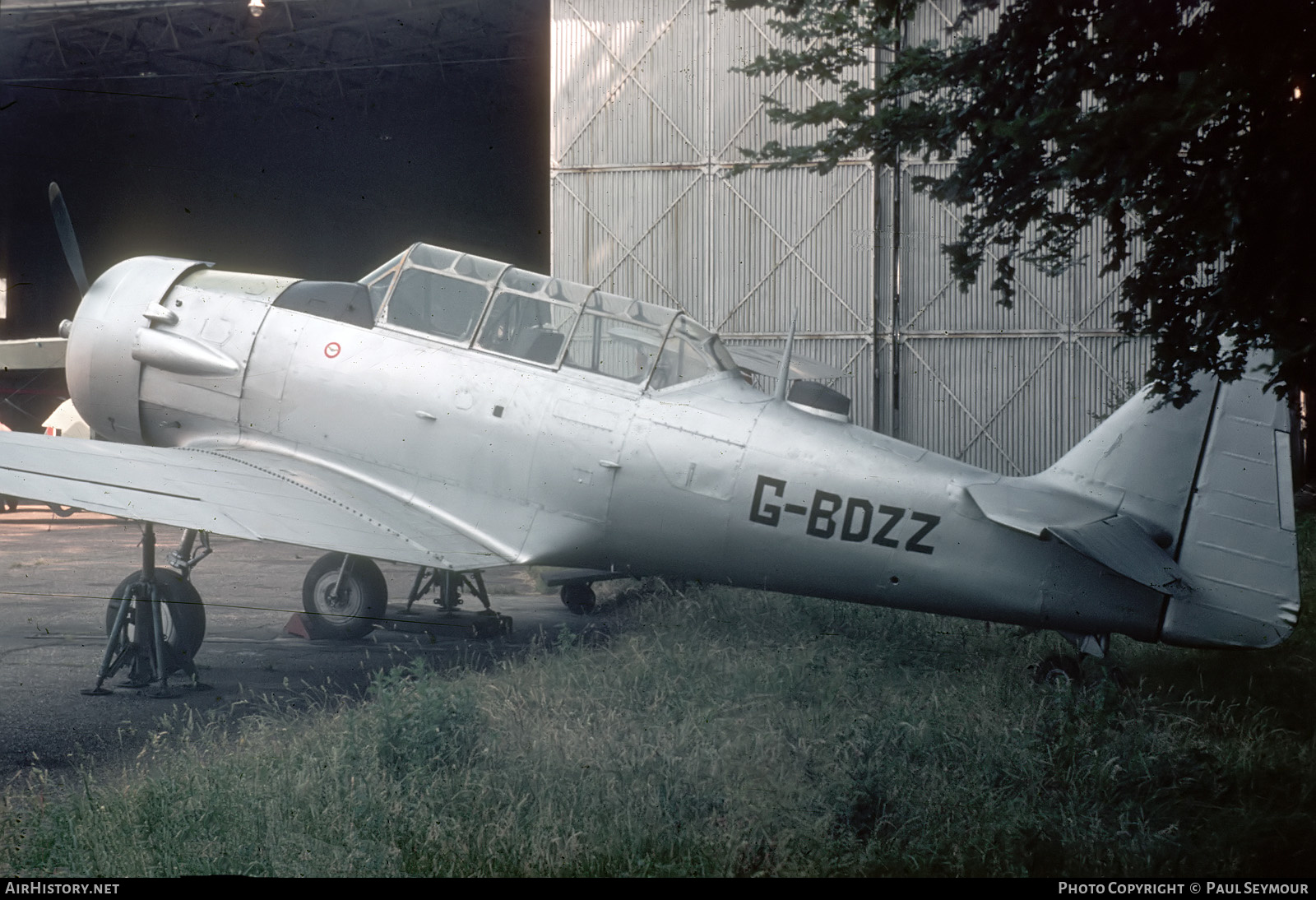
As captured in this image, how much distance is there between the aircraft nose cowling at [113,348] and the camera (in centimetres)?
765

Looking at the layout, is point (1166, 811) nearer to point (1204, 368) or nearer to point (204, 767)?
point (1204, 368)

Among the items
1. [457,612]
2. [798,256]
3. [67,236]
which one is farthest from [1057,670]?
[798,256]

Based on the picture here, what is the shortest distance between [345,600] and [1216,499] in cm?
662

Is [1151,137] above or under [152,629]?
above

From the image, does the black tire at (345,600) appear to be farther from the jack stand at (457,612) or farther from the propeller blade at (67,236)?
the propeller blade at (67,236)

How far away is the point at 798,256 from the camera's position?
15.1 m

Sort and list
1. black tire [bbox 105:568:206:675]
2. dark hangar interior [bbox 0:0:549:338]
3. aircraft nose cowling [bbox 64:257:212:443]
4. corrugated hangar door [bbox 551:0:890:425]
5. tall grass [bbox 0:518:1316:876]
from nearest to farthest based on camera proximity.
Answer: tall grass [bbox 0:518:1316:876], black tire [bbox 105:568:206:675], aircraft nose cowling [bbox 64:257:212:443], corrugated hangar door [bbox 551:0:890:425], dark hangar interior [bbox 0:0:549:338]

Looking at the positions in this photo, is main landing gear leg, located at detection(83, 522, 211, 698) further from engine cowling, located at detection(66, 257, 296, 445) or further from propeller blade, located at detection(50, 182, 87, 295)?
propeller blade, located at detection(50, 182, 87, 295)

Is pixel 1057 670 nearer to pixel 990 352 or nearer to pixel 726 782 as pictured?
pixel 726 782

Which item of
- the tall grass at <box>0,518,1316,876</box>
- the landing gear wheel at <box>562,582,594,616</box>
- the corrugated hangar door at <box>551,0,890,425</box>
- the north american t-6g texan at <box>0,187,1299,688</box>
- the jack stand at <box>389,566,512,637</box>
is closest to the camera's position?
the tall grass at <box>0,518,1316,876</box>

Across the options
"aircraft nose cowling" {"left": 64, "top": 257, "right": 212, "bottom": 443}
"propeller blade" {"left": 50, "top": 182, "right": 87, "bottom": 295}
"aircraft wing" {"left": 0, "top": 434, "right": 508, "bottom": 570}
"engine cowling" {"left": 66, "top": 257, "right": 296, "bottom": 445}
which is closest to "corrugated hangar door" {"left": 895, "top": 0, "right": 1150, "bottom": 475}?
"engine cowling" {"left": 66, "top": 257, "right": 296, "bottom": 445}

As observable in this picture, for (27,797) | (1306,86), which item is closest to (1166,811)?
(1306,86)

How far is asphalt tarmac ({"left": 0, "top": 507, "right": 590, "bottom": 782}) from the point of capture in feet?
17.8

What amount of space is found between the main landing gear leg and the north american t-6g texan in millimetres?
21
